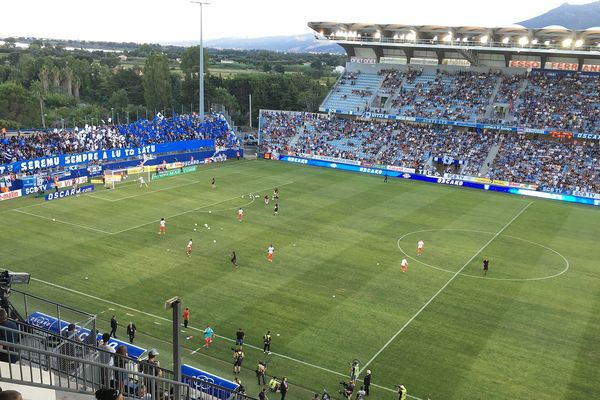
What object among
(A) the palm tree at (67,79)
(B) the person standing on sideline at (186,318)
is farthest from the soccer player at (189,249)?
(A) the palm tree at (67,79)

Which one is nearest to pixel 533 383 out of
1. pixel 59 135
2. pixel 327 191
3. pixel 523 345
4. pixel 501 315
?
pixel 523 345

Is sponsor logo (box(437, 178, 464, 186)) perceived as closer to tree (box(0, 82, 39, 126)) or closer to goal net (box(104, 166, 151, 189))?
goal net (box(104, 166, 151, 189))

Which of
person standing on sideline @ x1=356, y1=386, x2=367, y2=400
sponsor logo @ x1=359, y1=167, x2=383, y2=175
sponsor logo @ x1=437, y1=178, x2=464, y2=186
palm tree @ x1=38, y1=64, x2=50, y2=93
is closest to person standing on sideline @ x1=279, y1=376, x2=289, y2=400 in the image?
person standing on sideline @ x1=356, y1=386, x2=367, y2=400

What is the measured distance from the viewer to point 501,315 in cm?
2739

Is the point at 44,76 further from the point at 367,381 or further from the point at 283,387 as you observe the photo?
the point at 367,381

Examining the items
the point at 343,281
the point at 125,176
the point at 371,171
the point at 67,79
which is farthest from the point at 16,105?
the point at 343,281

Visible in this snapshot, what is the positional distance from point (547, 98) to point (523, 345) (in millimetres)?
49822

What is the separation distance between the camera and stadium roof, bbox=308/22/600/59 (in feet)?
208

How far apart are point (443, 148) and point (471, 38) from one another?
15.5 m

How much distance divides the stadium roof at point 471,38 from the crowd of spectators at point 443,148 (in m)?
10.5

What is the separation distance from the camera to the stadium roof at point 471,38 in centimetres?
6350

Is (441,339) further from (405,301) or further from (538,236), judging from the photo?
(538,236)

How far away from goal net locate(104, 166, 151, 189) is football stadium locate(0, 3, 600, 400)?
0.73 feet

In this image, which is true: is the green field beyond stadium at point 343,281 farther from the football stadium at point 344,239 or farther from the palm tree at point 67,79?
the palm tree at point 67,79
